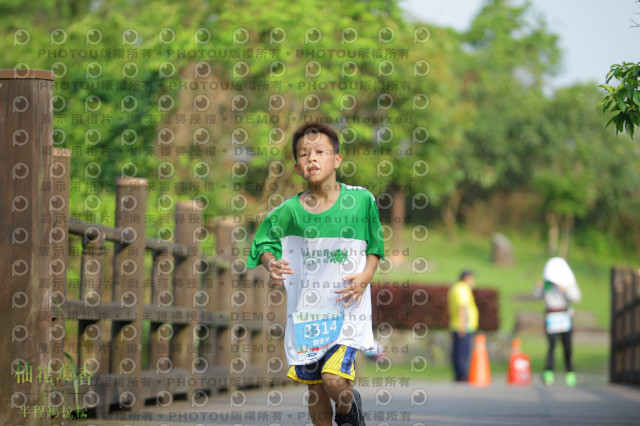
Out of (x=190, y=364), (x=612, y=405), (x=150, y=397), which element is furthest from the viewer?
(x=612, y=405)

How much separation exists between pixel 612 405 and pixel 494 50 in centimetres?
4712

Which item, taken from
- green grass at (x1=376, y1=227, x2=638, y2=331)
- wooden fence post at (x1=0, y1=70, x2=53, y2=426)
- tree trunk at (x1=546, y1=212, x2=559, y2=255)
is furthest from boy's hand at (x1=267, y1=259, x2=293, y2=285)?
tree trunk at (x1=546, y1=212, x2=559, y2=255)

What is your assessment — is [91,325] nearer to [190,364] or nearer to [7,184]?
[7,184]

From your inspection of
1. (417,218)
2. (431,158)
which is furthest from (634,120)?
(417,218)

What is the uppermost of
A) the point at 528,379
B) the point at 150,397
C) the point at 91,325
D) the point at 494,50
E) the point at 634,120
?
the point at 494,50

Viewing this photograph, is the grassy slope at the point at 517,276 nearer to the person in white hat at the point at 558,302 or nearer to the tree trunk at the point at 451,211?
the tree trunk at the point at 451,211

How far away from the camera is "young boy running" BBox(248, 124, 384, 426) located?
5020 millimetres

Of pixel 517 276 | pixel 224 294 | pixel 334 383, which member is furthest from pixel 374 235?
pixel 517 276

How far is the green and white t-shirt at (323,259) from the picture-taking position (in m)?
5.05

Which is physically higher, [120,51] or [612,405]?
[120,51]

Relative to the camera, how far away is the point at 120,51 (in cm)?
1633

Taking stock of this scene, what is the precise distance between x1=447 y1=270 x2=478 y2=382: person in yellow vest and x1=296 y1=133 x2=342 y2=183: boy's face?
1208 centimetres

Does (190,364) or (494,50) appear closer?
(190,364)

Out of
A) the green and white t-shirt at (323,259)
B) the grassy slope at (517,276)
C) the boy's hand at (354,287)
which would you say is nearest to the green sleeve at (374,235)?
the green and white t-shirt at (323,259)
